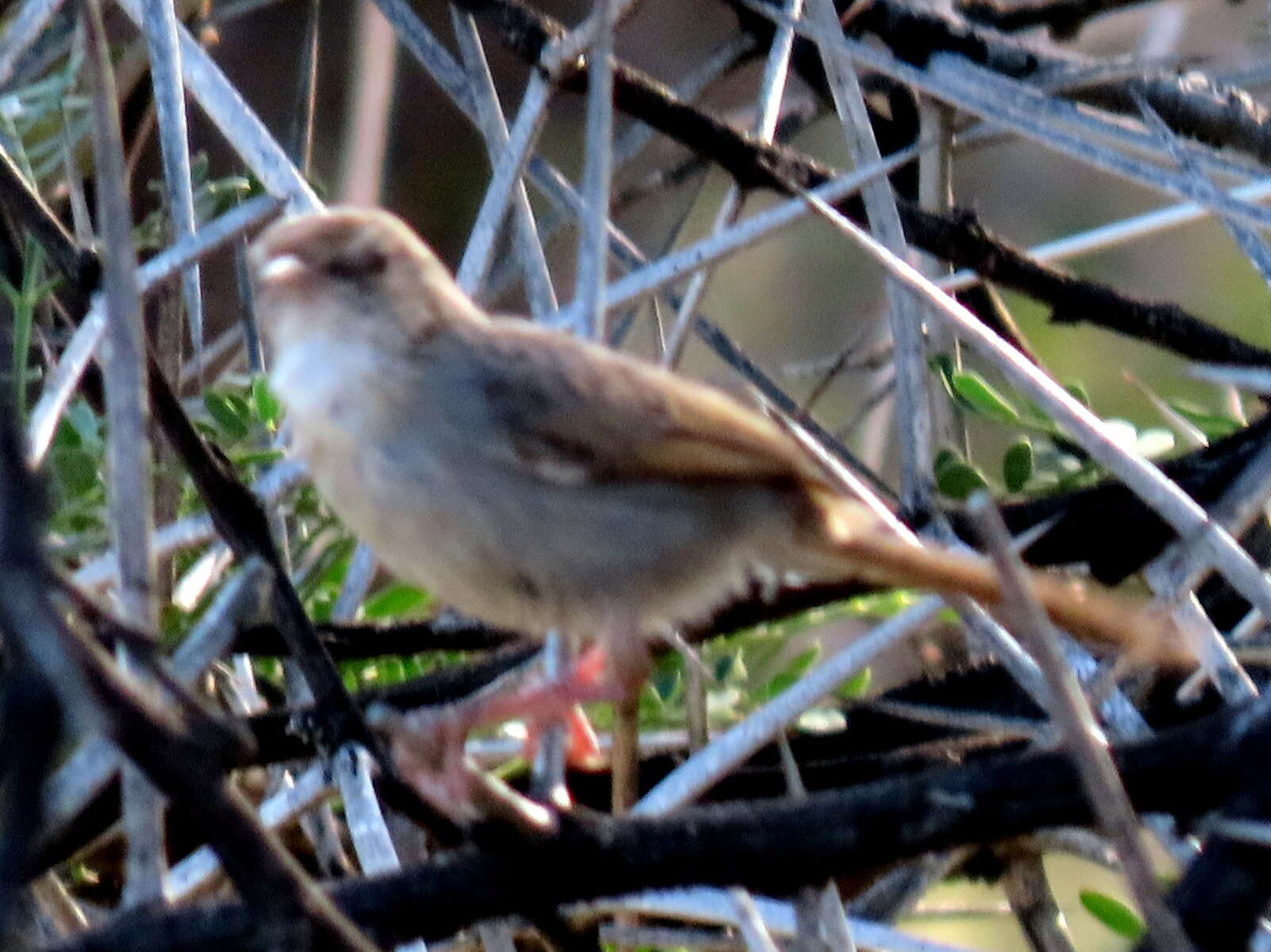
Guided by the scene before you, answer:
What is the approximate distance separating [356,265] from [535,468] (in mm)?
384

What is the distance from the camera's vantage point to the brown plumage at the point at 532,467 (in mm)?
2080

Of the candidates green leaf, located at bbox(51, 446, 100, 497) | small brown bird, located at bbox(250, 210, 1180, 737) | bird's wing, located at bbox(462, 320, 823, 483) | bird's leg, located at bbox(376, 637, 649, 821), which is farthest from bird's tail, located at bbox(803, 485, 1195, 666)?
green leaf, located at bbox(51, 446, 100, 497)

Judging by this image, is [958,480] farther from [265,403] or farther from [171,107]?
[171,107]

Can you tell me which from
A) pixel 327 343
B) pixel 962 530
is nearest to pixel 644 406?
pixel 327 343

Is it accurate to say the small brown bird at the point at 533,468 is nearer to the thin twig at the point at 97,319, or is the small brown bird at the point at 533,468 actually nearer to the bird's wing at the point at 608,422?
the bird's wing at the point at 608,422

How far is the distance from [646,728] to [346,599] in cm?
58

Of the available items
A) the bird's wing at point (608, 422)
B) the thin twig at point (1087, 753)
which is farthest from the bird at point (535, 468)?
the thin twig at point (1087, 753)

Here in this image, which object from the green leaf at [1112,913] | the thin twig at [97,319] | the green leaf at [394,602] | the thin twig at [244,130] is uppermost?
the thin twig at [244,130]

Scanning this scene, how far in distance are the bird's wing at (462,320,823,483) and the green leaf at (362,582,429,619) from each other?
2.91ft

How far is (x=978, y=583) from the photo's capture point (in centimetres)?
223

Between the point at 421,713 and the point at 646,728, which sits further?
the point at 646,728

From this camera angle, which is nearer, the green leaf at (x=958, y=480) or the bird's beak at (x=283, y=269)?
the bird's beak at (x=283, y=269)

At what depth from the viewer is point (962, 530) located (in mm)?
2766

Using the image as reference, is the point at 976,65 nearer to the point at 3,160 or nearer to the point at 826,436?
the point at 826,436
